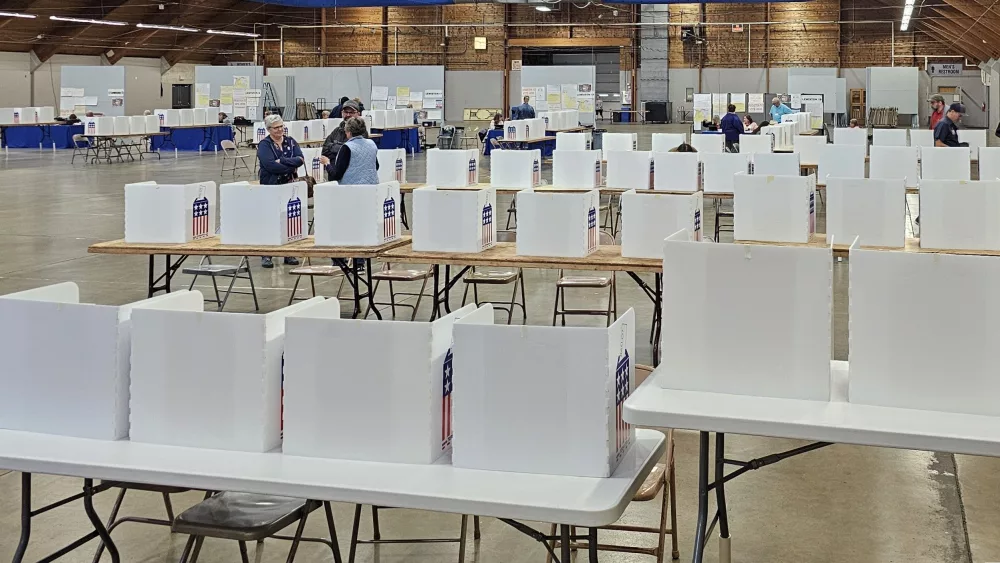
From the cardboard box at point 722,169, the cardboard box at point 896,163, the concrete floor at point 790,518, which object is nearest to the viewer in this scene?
the concrete floor at point 790,518

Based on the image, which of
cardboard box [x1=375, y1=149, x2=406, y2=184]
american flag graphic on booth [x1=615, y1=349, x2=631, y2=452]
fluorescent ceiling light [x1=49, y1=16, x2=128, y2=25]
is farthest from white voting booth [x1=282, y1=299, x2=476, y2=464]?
fluorescent ceiling light [x1=49, y1=16, x2=128, y2=25]

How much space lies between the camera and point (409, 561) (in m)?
3.82

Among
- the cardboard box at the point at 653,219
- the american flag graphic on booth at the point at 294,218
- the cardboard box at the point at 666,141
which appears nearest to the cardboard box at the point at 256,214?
the american flag graphic on booth at the point at 294,218

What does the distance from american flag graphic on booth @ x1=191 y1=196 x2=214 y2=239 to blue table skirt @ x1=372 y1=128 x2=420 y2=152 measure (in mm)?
16232

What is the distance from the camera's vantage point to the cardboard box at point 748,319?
299 centimetres

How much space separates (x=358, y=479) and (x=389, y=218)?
4.38 m

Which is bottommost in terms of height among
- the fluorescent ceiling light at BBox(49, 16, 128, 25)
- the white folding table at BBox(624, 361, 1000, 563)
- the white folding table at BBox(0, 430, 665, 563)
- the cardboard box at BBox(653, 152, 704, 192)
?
the white folding table at BBox(0, 430, 665, 563)

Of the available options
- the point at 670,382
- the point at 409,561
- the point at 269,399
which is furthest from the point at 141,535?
the point at 670,382

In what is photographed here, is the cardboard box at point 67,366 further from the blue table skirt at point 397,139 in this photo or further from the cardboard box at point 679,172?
the blue table skirt at point 397,139

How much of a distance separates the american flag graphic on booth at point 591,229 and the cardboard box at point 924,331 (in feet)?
11.1

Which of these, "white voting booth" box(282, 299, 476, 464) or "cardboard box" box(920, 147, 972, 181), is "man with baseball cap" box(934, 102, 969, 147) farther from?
"white voting booth" box(282, 299, 476, 464)

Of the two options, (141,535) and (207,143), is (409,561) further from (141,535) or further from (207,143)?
(207,143)

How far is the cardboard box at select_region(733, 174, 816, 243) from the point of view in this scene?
21.9ft

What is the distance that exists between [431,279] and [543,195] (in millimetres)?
3767
